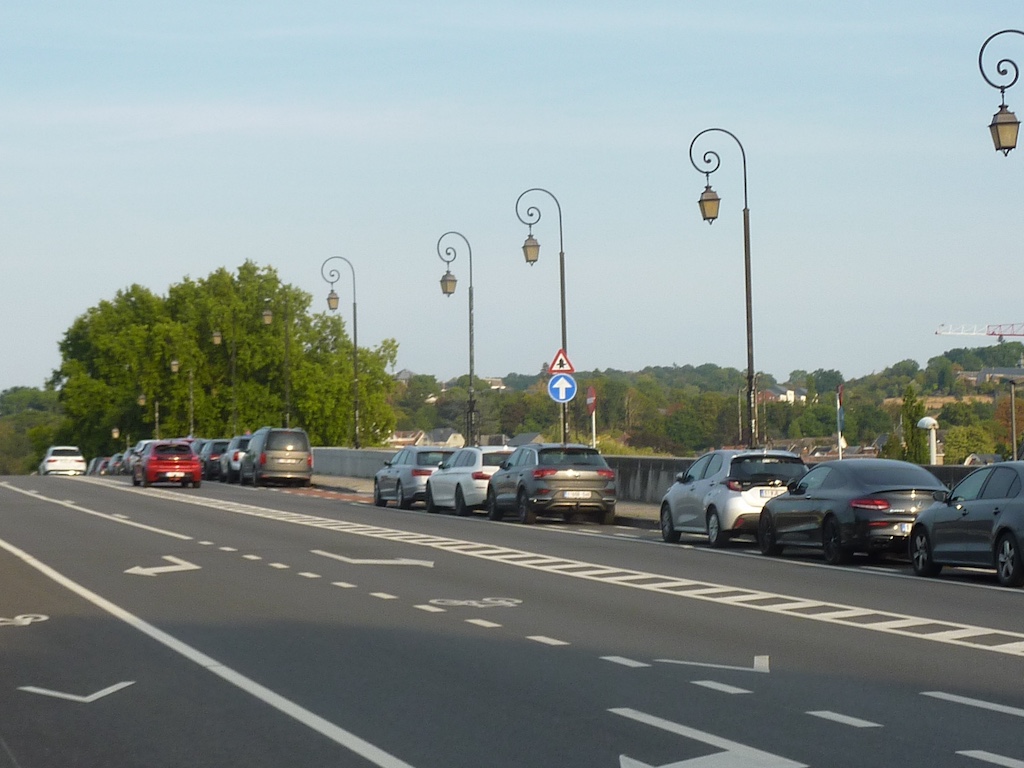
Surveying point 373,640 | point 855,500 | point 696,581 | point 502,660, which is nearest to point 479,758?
point 502,660

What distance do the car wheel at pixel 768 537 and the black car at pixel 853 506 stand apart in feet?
0.11

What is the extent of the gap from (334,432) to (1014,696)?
321 ft

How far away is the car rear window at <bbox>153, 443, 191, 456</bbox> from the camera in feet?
164

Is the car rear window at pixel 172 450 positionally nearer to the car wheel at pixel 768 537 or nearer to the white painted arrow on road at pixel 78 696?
the car wheel at pixel 768 537

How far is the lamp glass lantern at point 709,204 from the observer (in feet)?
96.7

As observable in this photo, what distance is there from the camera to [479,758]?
24.5 feet

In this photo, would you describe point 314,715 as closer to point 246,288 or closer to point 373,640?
point 373,640

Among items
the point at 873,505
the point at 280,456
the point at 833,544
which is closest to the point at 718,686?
the point at 873,505

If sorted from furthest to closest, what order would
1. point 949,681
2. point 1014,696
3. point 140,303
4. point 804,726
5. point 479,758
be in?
point 140,303 < point 949,681 < point 1014,696 < point 804,726 < point 479,758

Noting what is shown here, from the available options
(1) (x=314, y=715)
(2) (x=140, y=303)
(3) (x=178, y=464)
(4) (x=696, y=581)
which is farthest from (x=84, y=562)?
(2) (x=140, y=303)

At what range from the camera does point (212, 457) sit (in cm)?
5906

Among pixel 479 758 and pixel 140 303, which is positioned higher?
pixel 140 303

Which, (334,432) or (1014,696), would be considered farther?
(334,432)

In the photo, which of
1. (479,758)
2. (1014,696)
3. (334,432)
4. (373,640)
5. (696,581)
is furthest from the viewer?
(334,432)
